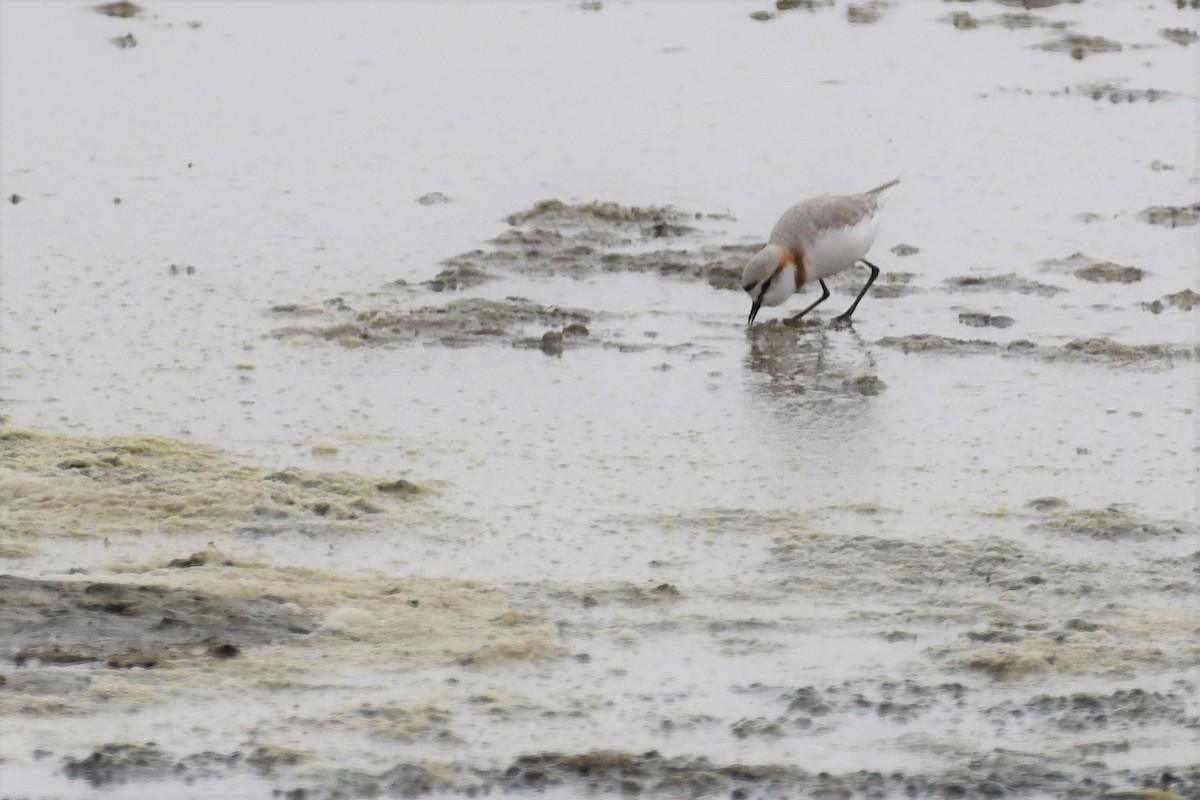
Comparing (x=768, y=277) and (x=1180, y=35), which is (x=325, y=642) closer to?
(x=768, y=277)

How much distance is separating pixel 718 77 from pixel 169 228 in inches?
226

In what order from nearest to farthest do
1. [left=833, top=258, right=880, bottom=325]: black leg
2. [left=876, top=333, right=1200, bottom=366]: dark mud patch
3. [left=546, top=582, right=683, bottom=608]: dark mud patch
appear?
[left=546, top=582, right=683, bottom=608]: dark mud patch
[left=876, top=333, right=1200, bottom=366]: dark mud patch
[left=833, top=258, right=880, bottom=325]: black leg

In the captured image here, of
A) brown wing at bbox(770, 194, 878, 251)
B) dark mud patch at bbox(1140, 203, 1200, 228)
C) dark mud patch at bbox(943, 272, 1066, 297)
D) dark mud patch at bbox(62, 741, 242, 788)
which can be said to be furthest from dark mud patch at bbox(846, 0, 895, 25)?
dark mud patch at bbox(62, 741, 242, 788)

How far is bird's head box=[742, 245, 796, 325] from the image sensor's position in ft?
30.9

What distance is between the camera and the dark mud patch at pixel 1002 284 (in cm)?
987

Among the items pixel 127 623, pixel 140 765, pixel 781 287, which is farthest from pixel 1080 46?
pixel 140 765

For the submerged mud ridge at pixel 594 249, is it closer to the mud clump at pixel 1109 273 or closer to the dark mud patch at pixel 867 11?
the mud clump at pixel 1109 273

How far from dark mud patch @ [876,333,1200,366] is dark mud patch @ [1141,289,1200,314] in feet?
1.92

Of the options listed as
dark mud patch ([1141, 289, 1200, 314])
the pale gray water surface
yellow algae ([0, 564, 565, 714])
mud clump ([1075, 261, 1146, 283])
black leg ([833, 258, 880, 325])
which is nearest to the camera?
the pale gray water surface

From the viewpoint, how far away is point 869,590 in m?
6.09

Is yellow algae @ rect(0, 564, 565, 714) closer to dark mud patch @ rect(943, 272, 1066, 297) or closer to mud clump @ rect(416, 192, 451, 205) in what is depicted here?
dark mud patch @ rect(943, 272, 1066, 297)

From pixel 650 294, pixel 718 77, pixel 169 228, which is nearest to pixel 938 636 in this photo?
pixel 650 294

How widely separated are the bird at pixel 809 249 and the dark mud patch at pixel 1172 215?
2231 millimetres

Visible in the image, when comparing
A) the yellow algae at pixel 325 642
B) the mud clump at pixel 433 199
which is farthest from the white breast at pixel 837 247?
the yellow algae at pixel 325 642
